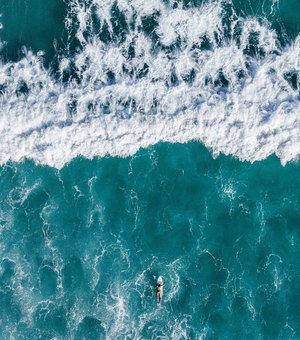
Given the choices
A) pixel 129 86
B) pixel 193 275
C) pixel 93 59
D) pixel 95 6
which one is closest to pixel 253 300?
pixel 193 275

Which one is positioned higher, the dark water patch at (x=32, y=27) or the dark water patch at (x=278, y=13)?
the dark water patch at (x=32, y=27)

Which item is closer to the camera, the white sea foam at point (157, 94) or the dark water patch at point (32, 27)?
the white sea foam at point (157, 94)

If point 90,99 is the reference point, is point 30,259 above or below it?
below

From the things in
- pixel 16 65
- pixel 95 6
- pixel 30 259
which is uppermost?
pixel 95 6

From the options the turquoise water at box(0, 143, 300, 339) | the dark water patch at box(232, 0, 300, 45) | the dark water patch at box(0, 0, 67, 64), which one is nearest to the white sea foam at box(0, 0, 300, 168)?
the dark water patch at box(232, 0, 300, 45)

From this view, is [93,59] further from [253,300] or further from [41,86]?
[253,300]

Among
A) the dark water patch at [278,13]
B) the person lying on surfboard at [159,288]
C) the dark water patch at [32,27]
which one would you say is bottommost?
the person lying on surfboard at [159,288]

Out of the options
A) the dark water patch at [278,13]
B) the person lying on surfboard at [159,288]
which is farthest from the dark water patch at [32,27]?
the person lying on surfboard at [159,288]

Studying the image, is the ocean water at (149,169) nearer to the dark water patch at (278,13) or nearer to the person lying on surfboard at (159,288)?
the dark water patch at (278,13)
